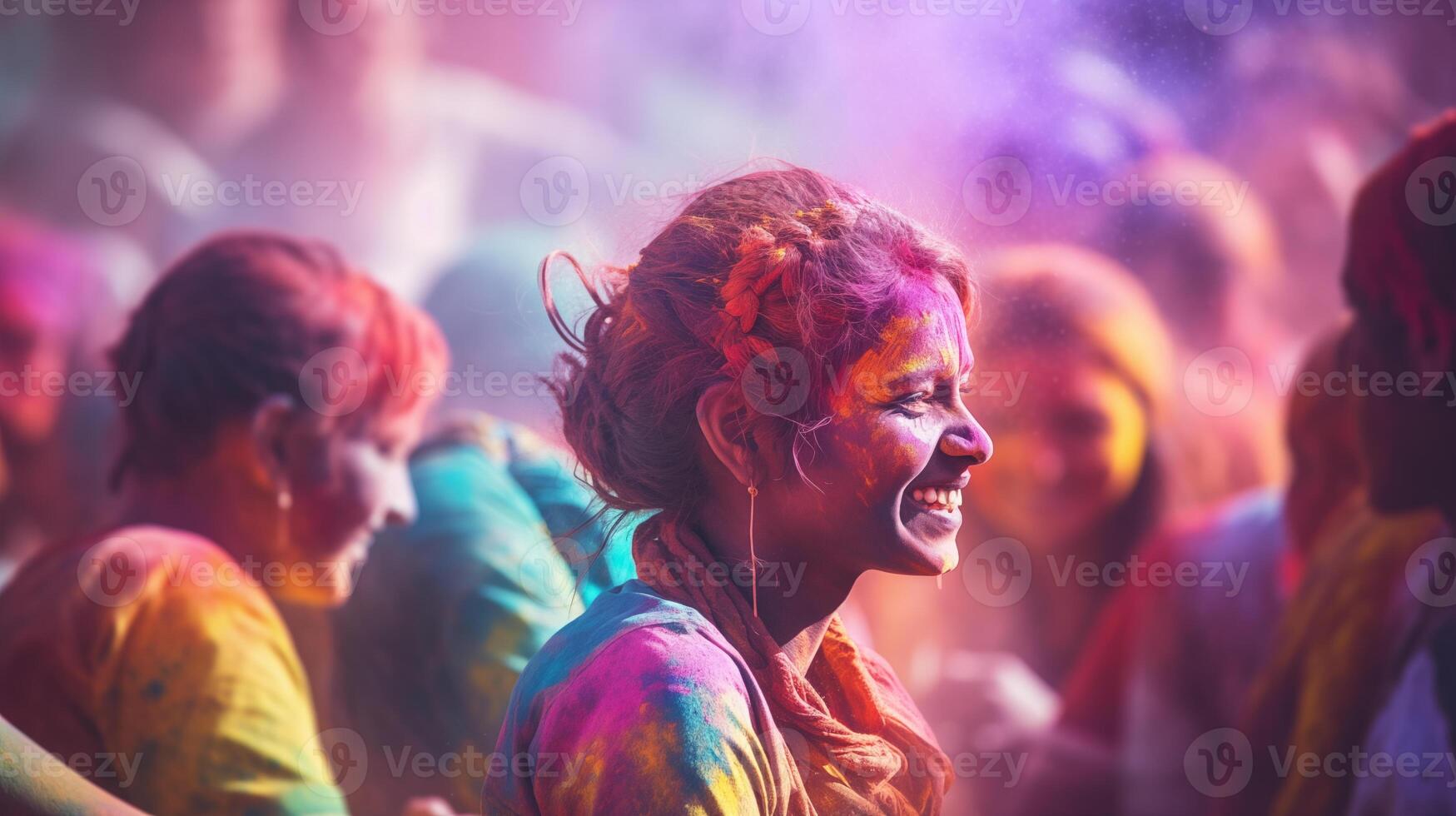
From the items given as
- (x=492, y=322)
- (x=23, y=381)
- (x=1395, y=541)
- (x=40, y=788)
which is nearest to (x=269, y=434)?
(x=40, y=788)

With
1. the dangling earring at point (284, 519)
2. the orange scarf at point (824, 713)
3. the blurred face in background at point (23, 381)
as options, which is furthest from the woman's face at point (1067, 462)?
the blurred face in background at point (23, 381)

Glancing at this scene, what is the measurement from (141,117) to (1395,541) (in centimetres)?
520

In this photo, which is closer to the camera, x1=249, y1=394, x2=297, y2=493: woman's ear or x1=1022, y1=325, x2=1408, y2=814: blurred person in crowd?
x1=249, y1=394, x2=297, y2=493: woman's ear

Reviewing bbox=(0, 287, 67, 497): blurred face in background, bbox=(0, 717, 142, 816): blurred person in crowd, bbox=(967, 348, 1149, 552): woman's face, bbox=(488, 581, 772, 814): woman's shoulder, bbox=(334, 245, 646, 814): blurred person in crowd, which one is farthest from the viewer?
bbox=(0, 287, 67, 497): blurred face in background

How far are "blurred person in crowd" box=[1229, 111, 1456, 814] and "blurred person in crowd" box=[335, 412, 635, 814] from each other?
1.66 m

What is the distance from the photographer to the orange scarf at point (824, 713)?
57.0 inches

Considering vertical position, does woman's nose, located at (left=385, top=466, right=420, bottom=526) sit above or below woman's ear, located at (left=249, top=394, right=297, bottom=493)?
below

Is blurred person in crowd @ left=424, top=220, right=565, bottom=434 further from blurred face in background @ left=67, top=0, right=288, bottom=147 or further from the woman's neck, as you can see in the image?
blurred face in background @ left=67, top=0, right=288, bottom=147

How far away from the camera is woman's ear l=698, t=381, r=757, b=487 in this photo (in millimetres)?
1489

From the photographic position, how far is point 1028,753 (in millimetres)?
3973

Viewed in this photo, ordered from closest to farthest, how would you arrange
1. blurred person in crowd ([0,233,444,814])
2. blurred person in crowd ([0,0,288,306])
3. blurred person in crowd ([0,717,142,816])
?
blurred person in crowd ([0,717,142,816]) < blurred person in crowd ([0,233,444,814]) < blurred person in crowd ([0,0,288,306])

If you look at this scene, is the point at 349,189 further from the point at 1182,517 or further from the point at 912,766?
the point at 912,766

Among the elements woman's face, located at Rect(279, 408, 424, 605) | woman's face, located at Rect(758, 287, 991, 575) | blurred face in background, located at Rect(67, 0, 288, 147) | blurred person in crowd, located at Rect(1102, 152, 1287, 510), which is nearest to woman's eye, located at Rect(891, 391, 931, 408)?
woman's face, located at Rect(758, 287, 991, 575)

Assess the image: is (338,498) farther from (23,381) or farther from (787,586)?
(23,381)
